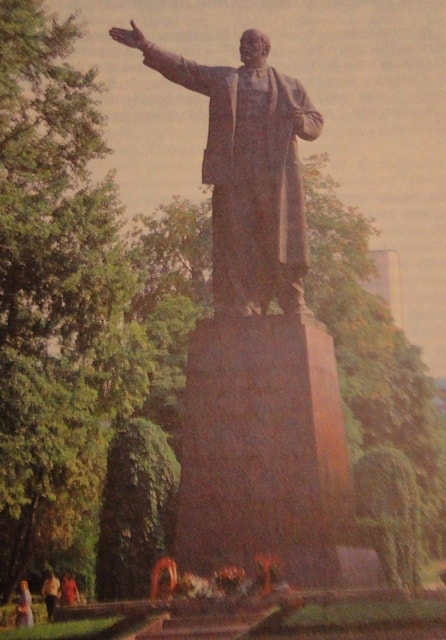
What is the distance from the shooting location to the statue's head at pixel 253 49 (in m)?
11.3

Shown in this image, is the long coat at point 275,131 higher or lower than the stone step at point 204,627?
higher

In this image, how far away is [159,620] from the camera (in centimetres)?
845

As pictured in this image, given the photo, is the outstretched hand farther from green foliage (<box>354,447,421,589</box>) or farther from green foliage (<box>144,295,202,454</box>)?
green foliage (<box>144,295,202,454</box>)

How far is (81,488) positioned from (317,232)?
1282 centimetres

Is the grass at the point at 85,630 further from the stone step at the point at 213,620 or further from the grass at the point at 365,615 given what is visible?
the grass at the point at 365,615

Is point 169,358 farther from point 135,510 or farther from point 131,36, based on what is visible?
point 131,36

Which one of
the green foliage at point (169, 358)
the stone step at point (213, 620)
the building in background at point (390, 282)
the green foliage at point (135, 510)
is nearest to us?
the stone step at point (213, 620)

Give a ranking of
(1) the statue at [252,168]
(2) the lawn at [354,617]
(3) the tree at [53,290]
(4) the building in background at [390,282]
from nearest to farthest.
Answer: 1. (2) the lawn at [354,617]
2. (1) the statue at [252,168]
3. (3) the tree at [53,290]
4. (4) the building in background at [390,282]

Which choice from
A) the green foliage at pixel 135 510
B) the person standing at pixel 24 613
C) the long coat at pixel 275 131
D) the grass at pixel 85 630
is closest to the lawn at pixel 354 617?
the grass at pixel 85 630

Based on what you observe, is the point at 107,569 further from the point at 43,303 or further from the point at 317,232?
the point at 317,232

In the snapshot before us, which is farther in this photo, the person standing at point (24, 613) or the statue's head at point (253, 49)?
the person standing at point (24, 613)

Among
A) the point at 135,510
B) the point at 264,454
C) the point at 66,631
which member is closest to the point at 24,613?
the point at 135,510

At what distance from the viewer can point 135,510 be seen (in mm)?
17750

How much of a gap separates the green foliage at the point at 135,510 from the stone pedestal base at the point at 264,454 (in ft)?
20.4
